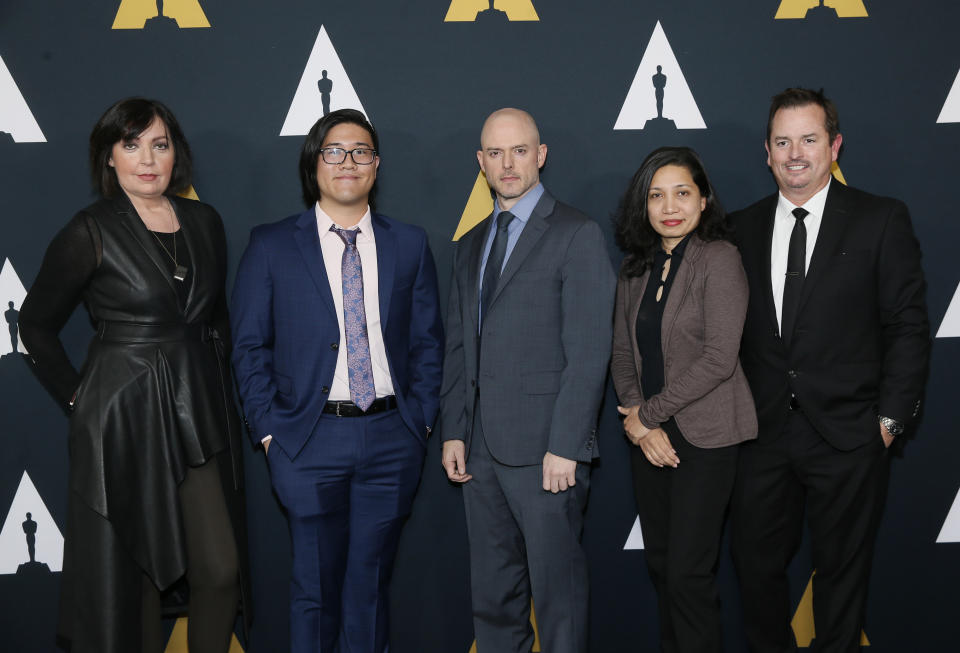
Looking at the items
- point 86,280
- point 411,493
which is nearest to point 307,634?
point 411,493

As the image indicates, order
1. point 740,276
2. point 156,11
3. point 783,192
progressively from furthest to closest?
point 156,11 → point 783,192 → point 740,276

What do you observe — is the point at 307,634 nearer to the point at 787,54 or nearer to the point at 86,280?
the point at 86,280

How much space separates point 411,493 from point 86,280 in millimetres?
1359

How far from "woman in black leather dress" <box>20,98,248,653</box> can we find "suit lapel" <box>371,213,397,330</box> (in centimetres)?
60

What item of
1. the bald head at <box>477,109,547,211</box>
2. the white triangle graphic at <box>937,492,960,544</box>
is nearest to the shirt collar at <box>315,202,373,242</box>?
the bald head at <box>477,109,547,211</box>

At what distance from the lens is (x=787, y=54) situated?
301cm

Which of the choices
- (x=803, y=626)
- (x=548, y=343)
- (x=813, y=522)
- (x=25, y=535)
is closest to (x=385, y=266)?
(x=548, y=343)

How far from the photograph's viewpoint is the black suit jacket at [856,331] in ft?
8.05

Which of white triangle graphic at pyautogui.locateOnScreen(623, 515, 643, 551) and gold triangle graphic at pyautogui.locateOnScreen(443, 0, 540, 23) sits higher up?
gold triangle graphic at pyautogui.locateOnScreen(443, 0, 540, 23)

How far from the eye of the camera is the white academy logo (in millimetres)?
2994

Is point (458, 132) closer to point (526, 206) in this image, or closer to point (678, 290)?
point (526, 206)

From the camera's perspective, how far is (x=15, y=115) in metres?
2.94

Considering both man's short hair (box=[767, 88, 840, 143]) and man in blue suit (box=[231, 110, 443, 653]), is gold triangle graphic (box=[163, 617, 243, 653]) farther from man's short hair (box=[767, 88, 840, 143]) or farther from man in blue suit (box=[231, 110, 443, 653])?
man's short hair (box=[767, 88, 840, 143])

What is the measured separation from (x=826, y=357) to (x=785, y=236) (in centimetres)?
45
